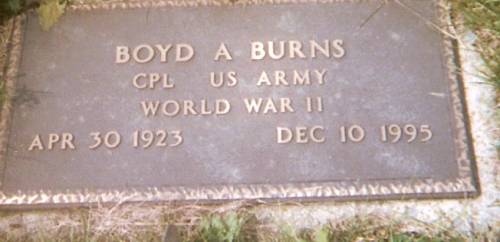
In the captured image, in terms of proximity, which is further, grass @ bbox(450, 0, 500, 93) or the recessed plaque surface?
grass @ bbox(450, 0, 500, 93)

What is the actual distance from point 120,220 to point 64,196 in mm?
246

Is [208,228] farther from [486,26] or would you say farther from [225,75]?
[486,26]

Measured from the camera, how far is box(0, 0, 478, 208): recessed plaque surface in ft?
8.30

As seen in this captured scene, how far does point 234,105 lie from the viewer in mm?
2656

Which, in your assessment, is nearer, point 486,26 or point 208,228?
point 208,228

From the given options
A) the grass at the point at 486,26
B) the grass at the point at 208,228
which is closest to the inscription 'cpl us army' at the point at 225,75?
the grass at the point at 208,228

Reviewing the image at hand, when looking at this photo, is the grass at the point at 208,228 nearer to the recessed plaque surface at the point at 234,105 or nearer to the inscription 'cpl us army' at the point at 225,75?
the recessed plaque surface at the point at 234,105

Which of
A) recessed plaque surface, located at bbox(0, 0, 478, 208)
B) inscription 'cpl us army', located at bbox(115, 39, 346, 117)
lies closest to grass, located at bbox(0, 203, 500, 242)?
recessed plaque surface, located at bbox(0, 0, 478, 208)

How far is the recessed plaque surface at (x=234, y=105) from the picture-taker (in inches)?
99.6

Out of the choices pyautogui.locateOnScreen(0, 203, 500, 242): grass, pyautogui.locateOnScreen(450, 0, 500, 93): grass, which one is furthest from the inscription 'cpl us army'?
pyautogui.locateOnScreen(450, 0, 500, 93): grass

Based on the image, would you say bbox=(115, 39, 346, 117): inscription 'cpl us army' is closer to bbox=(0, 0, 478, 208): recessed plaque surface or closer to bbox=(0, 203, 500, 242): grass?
bbox=(0, 0, 478, 208): recessed plaque surface

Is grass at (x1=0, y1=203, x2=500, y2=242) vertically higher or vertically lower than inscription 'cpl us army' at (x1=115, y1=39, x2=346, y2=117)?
lower

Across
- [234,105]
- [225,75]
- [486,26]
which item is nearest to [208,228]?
[234,105]

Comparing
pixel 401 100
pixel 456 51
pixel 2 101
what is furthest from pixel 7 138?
pixel 456 51
